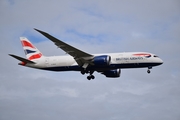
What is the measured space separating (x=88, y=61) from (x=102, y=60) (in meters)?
2.45

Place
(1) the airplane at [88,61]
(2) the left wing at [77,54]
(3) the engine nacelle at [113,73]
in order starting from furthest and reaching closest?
(3) the engine nacelle at [113,73] → (1) the airplane at [88,61] → (2) the left wing at [77,54]

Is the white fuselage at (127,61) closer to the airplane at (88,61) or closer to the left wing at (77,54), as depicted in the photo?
the airplane at (88,61)

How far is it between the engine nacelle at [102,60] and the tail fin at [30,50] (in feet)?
34.0

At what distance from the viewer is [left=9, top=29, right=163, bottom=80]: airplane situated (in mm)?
52000

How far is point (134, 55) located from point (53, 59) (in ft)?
39.9

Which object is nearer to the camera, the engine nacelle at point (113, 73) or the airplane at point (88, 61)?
the airplane at point (88, 61)

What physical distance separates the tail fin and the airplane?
1.43m

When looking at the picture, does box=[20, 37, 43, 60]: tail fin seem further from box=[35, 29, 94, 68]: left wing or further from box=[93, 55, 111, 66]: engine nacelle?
box=[93, 55, 111, 66]: engine nacelle

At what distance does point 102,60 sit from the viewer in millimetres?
51938

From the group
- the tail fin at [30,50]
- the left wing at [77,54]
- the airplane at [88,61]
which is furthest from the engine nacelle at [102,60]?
the tail fin at [30,50]

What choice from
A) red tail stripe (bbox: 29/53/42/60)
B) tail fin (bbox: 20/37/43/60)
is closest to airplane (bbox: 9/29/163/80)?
red tail stripe (bbox: 29/53/42/60)

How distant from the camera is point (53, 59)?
184 feet

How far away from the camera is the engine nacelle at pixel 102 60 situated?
170ft

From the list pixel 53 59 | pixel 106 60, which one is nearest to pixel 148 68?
pixel 106 60
